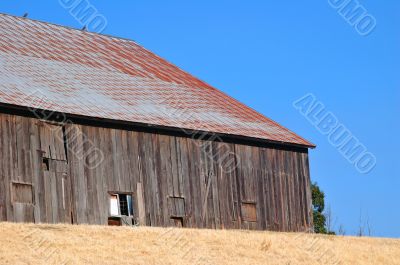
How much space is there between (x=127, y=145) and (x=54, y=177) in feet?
11.0

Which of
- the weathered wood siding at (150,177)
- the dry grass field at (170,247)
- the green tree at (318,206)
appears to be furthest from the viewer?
the green tree at (318,206)

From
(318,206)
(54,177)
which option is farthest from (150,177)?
(318,206)

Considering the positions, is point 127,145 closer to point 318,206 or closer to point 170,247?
point 170,247

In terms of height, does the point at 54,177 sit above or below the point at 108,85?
below

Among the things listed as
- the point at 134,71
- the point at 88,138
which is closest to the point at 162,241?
the point at 88,138

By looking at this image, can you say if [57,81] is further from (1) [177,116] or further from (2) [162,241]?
(2) [162,241]

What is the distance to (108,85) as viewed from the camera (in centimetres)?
3972

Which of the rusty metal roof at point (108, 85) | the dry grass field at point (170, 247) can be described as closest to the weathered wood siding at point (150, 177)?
the rusty metal roof at point (108, 85)

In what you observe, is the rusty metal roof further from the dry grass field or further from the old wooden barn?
the dry grass field

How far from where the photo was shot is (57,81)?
37.5 metres

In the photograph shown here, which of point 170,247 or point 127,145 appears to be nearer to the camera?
point 170,247

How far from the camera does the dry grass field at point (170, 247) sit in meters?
27.9

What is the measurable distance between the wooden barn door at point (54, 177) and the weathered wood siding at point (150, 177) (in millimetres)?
31

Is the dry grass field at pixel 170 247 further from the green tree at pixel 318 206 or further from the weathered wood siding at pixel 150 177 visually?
the green tree at pixel 318 206
